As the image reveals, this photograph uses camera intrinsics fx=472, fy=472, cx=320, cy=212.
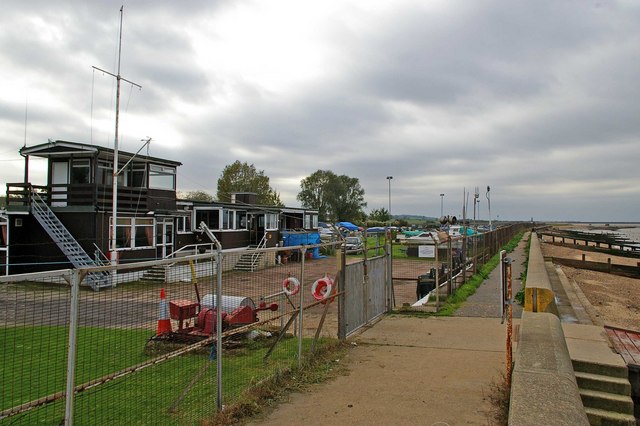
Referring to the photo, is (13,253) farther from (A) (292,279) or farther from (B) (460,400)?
(B) (460,400)

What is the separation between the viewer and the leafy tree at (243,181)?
215 ft

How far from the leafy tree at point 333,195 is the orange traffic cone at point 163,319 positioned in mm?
88161

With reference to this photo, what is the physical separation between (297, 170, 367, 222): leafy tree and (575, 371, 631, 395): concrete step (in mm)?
89384

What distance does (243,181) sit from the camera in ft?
216

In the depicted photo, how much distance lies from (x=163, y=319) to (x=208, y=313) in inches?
54.0

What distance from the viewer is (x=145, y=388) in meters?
6.73

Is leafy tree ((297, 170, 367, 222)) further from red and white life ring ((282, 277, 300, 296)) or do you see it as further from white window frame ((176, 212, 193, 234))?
red and white life ring ((282, 277, 300, 296))

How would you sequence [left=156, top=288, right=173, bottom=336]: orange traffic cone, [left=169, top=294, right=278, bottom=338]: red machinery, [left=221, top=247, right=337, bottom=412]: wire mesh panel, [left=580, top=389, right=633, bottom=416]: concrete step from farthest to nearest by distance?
[left=169, top=294, right=278, bottom=338]: red machinery → [left=221, top=247, right=337, bottom=412]: wire mesh panel → [left=156, top=288, right=173, bottom=336]: orange traffic cone → [left=580, top=389, right=633, bottom=416]: concrete step

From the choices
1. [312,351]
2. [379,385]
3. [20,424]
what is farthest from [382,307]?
[20,424]

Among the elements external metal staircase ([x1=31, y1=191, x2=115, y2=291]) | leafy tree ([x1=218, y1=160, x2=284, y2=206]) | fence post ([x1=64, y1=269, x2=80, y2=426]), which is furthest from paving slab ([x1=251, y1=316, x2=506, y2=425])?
leafy tree ([x1=218, y1=160, x2=284, y2=206])

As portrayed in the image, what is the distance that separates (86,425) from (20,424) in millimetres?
742

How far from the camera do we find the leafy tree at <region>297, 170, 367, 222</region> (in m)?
97.2

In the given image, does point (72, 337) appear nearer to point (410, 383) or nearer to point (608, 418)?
point (410, 383)

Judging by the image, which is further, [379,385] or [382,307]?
[382,307]
